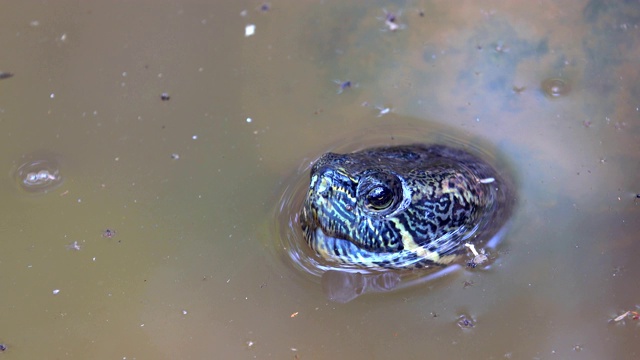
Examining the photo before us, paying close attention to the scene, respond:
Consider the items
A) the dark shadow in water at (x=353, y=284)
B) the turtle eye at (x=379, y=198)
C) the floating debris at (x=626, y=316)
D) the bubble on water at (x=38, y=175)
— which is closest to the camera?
the turtle eye at (x=379, y=198)

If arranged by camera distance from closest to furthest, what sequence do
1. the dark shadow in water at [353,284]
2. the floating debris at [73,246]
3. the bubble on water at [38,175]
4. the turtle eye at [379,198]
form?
the turtle eye at [379,198] → the dark shadow in water at [353,284] → the floating debris at [73,246] → the bubble on water at [38,175]

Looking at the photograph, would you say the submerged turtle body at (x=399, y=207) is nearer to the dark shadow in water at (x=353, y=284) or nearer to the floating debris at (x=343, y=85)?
the dark shadow in water at (x=353, y=284)

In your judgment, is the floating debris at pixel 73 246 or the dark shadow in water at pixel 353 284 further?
the floating debris at pixel 73 246

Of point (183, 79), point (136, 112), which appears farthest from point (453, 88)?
point (136, 112)

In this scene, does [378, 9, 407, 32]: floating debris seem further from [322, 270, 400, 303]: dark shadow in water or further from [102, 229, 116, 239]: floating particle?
[102, 229, 116, 239]: floating particle

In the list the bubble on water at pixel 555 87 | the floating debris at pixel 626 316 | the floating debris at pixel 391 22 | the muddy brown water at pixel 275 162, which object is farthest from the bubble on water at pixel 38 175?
the floating debris at pixel 626 316

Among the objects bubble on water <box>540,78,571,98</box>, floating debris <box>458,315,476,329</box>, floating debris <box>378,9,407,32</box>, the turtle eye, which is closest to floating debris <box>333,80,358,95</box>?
floating debris <box>378,9,407,32</box>

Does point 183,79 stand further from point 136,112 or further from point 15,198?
point 15,198
